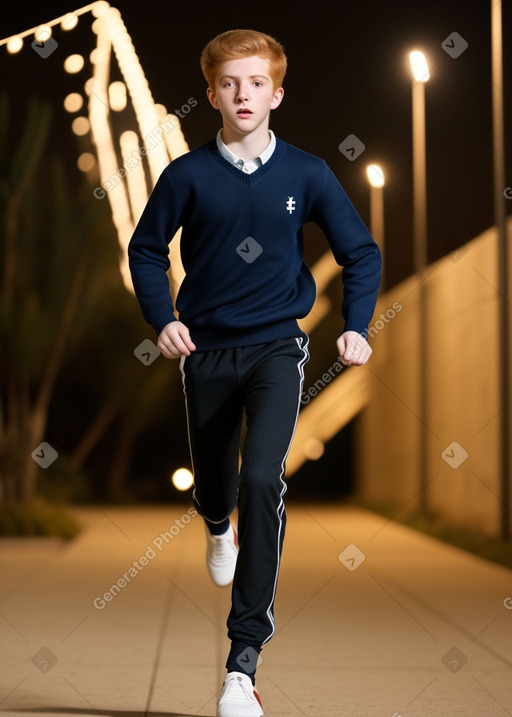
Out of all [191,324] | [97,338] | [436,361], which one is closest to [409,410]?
[436,361]

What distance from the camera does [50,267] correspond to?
16.5 m

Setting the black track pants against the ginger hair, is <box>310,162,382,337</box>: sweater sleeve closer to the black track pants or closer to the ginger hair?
the black track pants

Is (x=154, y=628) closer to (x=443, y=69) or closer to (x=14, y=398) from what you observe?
(x=443, y=69)

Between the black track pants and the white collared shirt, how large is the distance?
2.05ft

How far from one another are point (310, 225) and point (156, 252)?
13825 mm

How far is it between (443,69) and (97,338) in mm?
11623

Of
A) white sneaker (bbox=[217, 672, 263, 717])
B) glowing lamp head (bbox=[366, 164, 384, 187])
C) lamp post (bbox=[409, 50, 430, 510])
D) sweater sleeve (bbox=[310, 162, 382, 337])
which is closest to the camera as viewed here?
white sneaker (bbox=[217, 672, 263, 717])

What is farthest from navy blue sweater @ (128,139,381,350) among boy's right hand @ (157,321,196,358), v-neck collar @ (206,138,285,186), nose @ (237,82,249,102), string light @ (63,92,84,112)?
string light @ (63,92,84,112)

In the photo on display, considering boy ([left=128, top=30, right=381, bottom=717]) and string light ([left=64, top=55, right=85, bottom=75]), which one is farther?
string light ([left=64, top=55, right=85, bottom=75])

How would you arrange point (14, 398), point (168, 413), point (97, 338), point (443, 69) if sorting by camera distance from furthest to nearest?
point (168, 413) → point (97, 338) → point (14, 398) → point (443, 69)

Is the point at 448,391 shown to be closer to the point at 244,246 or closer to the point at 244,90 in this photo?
the point at 244,246

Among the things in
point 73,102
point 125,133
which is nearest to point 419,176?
point 125,133

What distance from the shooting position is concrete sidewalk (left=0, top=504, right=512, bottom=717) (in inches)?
189

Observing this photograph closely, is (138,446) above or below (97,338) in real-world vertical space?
below
